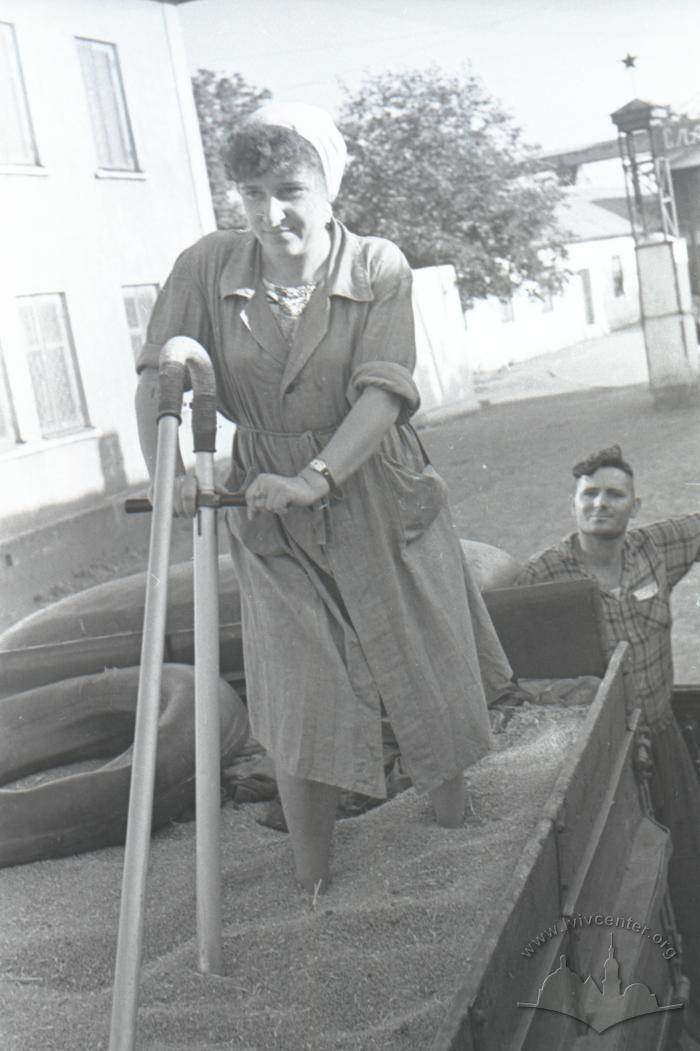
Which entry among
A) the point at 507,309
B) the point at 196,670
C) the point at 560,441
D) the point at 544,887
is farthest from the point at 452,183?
the point at 544,887

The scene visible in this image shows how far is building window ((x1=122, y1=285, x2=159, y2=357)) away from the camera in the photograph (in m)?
2.08

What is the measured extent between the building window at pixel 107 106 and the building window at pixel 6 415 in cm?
44

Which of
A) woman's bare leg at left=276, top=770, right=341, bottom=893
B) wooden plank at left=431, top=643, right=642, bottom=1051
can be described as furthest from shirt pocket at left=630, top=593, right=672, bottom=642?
woman's bare leg at left=276, top=770, right=341, bottom=893

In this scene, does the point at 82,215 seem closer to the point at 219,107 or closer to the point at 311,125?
the point at 219,107

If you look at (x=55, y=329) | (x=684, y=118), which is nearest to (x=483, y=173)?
(x=684, y=118)

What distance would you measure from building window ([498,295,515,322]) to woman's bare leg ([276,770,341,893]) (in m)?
1.13

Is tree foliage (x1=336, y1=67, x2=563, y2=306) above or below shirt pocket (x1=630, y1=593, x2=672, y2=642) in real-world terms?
above

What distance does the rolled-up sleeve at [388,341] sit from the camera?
5.17 ft

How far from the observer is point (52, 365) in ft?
7.03

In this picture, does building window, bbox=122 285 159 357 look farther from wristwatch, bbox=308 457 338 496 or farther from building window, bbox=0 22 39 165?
wristwatch, bbox=308 457 338 496

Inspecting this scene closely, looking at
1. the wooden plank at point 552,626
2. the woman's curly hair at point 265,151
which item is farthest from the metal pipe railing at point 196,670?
the wooden plank at point 552,626

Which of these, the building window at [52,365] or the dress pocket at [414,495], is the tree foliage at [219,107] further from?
the dress pocket at [414,495]

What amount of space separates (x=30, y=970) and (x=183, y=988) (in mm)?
262

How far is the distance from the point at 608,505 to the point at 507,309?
0.47 m
